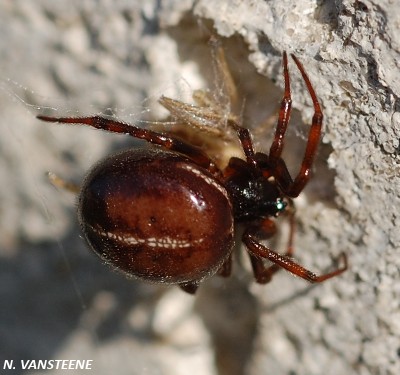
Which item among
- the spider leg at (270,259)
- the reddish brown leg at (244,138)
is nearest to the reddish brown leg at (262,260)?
the spider leg at (270,259)

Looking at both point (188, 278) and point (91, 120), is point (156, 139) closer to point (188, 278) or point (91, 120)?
point (91, 120)

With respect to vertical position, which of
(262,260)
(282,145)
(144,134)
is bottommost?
(262,260)

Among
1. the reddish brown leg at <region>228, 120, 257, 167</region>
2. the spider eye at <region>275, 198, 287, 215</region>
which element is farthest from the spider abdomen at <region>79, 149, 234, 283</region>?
the spider eye at <region>275, 198, 287, 215</region>

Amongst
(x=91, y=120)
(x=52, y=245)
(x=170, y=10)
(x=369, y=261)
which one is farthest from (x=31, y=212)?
(x=369, y=261)

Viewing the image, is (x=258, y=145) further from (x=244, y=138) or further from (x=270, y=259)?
(x=270, y=259)

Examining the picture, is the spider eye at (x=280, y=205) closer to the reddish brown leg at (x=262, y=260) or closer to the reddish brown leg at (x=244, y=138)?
the reddish brown leg at (x=262, y=260)

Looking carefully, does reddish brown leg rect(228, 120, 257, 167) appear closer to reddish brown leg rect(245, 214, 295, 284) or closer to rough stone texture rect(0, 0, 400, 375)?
rough stone texture rect(0, 0, 400, 375)

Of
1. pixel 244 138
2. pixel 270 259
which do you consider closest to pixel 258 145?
pixel 244 138
